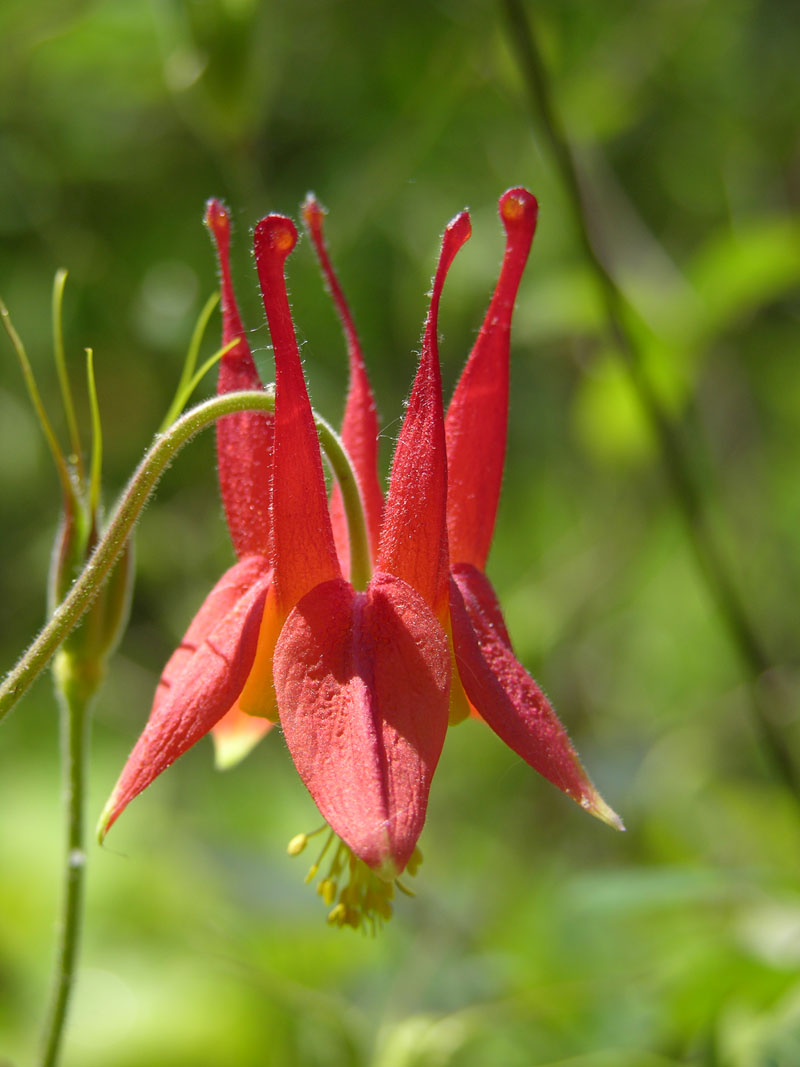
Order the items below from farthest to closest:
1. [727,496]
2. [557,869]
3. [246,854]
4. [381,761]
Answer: [727,496], [557,869], [246,854], [381,761]


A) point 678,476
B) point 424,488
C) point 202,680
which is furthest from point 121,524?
point 678,476

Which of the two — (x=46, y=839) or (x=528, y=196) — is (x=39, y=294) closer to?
(x=46, y=839)

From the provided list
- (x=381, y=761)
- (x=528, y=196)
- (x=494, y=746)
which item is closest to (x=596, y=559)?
(x=494, y=746)

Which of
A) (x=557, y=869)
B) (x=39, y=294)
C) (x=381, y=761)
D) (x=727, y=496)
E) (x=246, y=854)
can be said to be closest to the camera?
(x=381, y=761)

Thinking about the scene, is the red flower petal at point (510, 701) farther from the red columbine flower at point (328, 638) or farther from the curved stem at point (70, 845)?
the curved stem at point (70, 845)

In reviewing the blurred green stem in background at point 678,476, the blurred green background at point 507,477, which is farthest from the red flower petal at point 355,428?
the blurred green background at point 507,477

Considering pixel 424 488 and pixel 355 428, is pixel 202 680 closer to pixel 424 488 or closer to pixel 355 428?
pixel 424 488

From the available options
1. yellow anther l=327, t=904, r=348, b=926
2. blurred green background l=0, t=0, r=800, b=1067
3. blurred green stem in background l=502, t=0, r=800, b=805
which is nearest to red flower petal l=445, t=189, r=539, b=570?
yellow anther l=327, t=904, r=348, b=926
